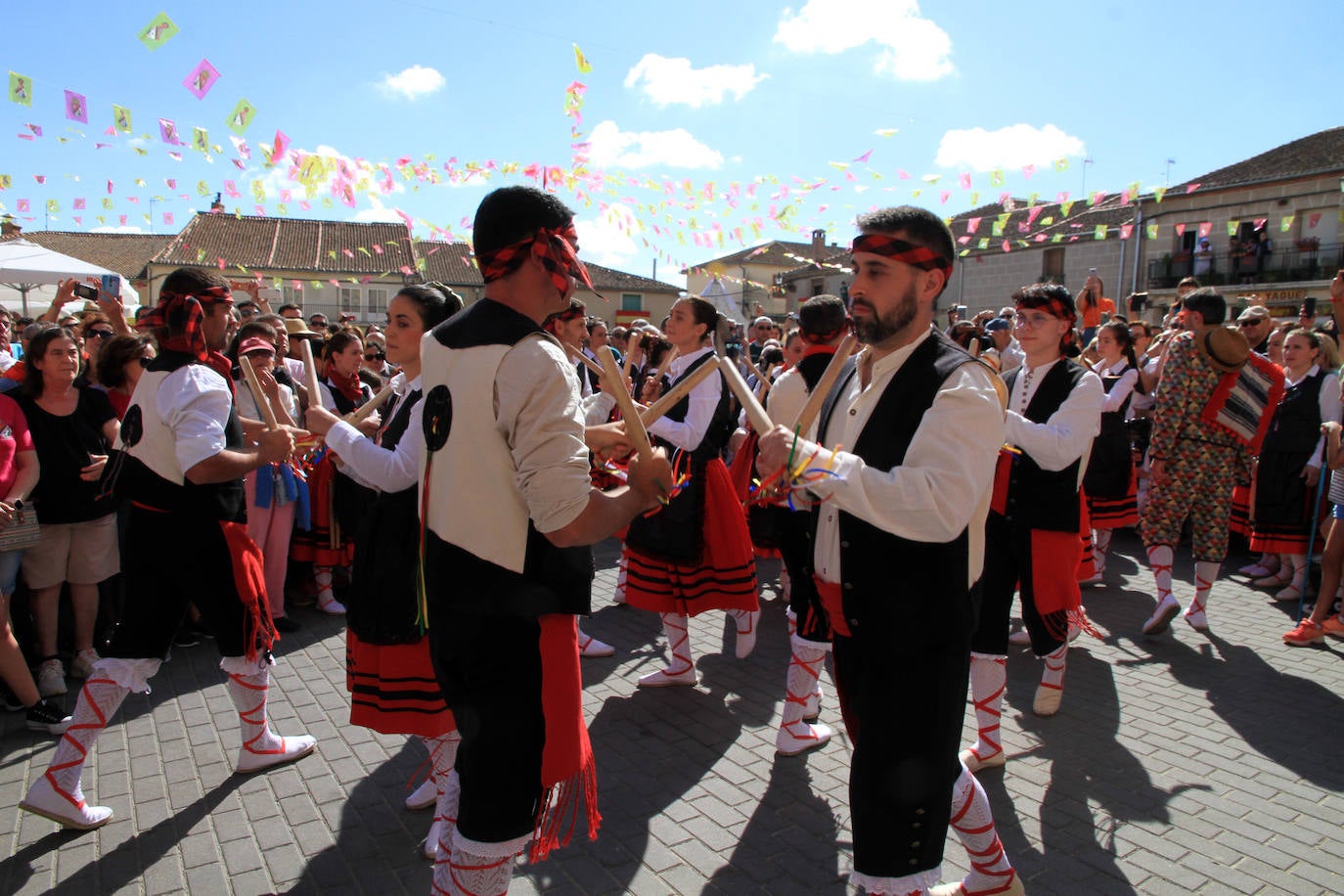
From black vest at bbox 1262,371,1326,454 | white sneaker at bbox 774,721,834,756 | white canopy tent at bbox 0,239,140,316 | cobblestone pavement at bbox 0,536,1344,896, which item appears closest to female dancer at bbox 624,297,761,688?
cobblestone pavement at bbox 0,536,1344,896

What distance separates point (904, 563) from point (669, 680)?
9.19 ft

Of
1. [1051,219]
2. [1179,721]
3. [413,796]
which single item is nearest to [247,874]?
[413,796]

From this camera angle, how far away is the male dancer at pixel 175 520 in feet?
10.2

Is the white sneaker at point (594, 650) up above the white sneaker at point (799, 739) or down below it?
below

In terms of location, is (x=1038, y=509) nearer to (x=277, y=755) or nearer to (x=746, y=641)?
(x=746, y=641)

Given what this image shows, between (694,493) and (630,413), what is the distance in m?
2.75

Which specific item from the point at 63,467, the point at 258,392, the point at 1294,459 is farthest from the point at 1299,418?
the point at 63,467

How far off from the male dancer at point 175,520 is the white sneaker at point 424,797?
3.11 ft

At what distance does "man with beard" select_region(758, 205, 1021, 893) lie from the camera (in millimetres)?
2000

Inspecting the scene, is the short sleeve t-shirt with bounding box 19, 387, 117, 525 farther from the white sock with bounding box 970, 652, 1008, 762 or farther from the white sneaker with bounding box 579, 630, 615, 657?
the white sock with bounding box 970, 652, 1008, 762

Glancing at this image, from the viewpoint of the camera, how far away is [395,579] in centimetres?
292

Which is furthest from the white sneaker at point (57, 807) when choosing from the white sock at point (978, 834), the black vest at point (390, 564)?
the white sock at point (978, 834)

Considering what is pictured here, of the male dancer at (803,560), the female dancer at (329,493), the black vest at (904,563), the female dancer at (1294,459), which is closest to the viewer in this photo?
the black vest at (904,563)

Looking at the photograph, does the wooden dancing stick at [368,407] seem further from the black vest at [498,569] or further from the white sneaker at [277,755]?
the white sneaker at [277,755]
